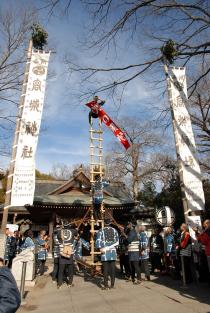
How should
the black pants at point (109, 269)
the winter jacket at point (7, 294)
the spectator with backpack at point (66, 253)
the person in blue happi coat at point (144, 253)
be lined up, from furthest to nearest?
the person in blue happi coat at point (144, 253) < the spectator with backpack at point (66, 253) < the black pants at point (109, 269) < the winter jacket at point (7, 294)

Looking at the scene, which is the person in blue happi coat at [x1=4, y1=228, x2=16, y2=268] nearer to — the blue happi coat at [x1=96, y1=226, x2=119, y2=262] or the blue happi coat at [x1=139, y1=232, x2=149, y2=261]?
the blue happi coat at [x1=96, y1=226, x2=119, y2=262]

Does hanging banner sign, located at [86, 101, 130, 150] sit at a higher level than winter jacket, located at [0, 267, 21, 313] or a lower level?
higher

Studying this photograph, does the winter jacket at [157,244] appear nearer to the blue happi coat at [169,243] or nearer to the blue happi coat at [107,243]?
the blue happi coat at [169,243]

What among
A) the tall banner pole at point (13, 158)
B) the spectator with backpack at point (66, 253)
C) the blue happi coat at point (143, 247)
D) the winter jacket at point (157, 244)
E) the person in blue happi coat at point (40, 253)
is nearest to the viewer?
the tall banner pole at point (13, 158)

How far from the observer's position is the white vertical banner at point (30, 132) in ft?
27.3

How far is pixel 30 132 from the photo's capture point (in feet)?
30.1

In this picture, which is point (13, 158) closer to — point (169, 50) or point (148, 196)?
point (169, 50)

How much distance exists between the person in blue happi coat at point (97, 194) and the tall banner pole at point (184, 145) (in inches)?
153

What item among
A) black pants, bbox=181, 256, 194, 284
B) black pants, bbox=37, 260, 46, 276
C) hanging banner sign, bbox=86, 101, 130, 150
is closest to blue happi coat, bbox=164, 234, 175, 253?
black pants, bbox=181, 256, 194, 284

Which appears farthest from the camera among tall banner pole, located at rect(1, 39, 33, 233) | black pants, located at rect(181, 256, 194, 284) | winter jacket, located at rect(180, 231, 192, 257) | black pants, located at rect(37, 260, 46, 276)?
black pants, located at rect(37, 260, 46, 276)

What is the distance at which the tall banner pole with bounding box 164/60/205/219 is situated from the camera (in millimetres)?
8555

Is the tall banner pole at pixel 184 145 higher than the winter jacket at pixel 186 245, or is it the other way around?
the tall banner pole at pixel 184 145

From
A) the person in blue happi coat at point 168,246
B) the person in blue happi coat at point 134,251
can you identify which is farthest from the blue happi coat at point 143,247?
the person in blue happi coat at point 168,246

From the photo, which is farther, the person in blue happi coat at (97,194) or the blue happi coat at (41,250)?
the blue happi coat at (41,250)
